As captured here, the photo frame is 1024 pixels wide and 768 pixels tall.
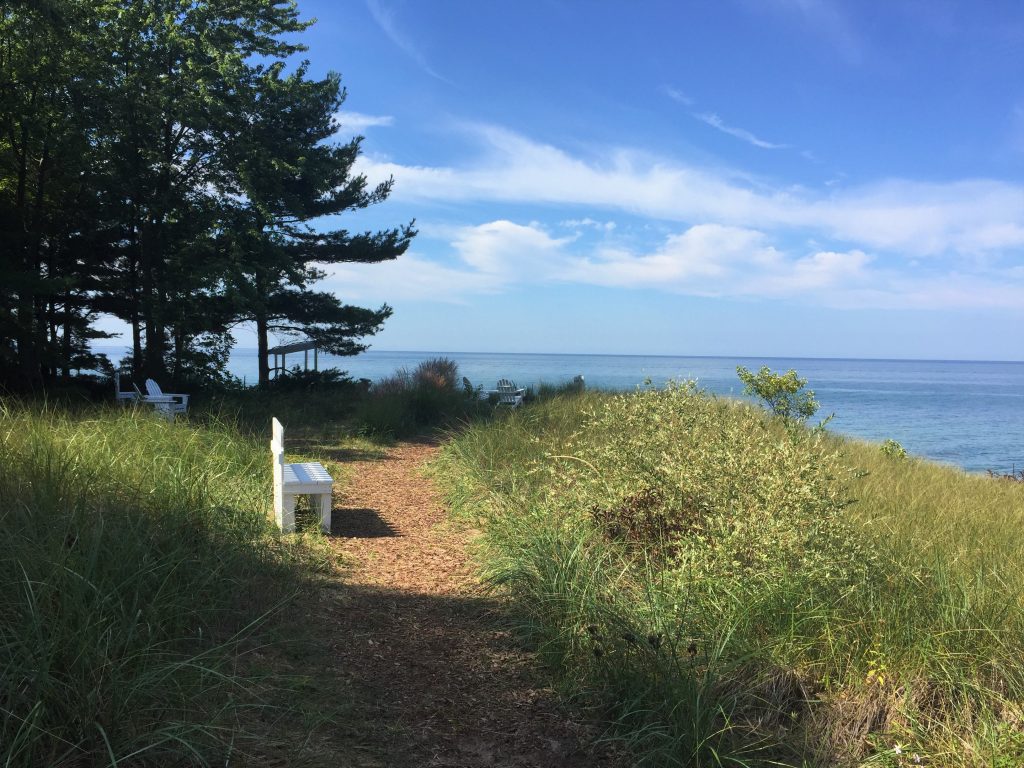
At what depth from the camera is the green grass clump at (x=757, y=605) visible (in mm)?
2623

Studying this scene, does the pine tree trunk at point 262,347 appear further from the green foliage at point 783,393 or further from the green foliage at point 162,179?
the green foliage at point 783,393

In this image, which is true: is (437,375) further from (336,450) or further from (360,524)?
(360,524)

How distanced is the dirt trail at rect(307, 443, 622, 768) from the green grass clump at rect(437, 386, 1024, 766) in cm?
21

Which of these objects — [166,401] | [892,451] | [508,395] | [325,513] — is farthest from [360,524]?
[508,395]

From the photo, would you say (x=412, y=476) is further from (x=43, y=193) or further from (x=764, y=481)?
(x=43, y=193)

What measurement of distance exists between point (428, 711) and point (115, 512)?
1995 millimetres

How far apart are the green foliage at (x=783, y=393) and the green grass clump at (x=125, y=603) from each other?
26.7ft

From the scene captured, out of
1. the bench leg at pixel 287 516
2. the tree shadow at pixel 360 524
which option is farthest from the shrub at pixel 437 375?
the bench leg at pixel 287 516

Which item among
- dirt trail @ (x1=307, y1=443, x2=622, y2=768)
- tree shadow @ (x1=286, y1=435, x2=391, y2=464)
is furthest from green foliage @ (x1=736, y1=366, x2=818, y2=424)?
dirt trail @ (x1=307, y1=443, x2=622, y2=768)

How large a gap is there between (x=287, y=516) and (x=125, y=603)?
8.64ft

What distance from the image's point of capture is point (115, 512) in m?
3.64

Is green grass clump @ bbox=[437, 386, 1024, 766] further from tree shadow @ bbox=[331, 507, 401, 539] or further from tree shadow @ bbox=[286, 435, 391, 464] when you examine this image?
tree shadow @ bbox=[286, 435, 391, 464]

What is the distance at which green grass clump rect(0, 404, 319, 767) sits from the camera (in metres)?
2.12

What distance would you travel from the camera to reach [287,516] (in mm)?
5375
